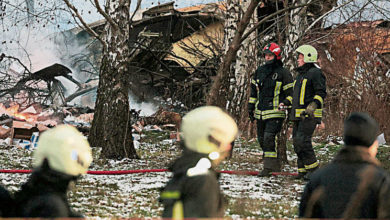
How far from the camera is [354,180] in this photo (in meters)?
2.79

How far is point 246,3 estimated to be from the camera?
12750mm

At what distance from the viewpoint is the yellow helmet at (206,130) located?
7.83ft

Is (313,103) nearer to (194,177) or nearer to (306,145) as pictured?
(306,145)

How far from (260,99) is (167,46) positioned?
11.1 m

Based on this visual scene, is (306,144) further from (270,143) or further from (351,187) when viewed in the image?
(351,187)

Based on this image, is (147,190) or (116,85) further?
(116,85)

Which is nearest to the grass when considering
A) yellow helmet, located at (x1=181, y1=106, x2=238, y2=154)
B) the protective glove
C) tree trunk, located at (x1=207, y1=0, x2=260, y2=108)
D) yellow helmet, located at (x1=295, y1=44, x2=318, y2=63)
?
the protective glove

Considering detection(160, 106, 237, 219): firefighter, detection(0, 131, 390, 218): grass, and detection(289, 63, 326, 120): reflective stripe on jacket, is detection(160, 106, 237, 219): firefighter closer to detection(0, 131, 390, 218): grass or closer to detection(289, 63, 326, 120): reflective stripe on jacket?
detection(0, 131, 390, 218): grass

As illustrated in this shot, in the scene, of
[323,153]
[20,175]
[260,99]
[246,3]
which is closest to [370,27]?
[246,3]

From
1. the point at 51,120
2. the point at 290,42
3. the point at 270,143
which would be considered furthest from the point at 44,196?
the point at 51,120

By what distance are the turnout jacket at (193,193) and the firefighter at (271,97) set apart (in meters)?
5.24

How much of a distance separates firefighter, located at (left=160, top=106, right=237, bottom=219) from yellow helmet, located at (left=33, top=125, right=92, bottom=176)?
0.42 metres

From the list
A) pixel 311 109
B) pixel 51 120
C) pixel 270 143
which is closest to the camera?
pixel 311 109

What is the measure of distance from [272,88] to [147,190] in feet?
8.44
